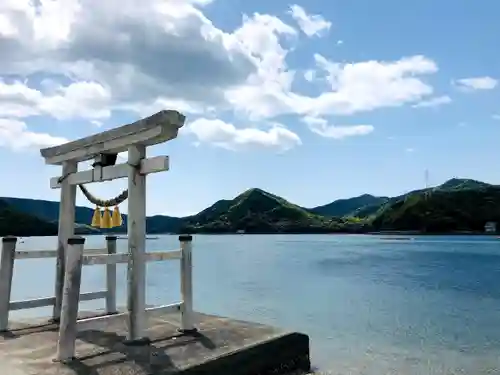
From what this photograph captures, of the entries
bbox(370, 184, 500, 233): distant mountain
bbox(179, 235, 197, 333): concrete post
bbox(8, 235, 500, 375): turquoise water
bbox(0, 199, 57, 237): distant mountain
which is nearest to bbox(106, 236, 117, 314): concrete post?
bbox(179, 235, 197, 333): concrete post

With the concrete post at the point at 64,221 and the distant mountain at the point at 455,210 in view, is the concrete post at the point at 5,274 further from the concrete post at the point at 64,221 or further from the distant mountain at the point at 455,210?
the distant mountain at the point at 455,210

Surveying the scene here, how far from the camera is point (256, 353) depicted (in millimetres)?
8188

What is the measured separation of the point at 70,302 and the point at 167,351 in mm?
1620

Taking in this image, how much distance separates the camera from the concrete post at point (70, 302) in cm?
707

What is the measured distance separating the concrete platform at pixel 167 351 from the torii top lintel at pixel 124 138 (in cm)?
317

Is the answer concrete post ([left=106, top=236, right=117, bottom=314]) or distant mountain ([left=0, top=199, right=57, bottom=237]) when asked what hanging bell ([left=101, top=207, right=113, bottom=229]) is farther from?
distant mountain ([left=0, top=199, right=57, bottom=237])

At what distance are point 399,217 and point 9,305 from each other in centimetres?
17455

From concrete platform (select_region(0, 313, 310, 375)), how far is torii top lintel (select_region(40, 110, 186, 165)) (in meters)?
3.17

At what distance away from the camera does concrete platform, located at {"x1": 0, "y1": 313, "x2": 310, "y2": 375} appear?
6.78 metres

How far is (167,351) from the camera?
7566 mm

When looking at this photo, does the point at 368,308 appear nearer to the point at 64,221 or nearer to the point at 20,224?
the point at 64,221

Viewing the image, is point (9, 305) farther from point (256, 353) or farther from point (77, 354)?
point (256, 353)

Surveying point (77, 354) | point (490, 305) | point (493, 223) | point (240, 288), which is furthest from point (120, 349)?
point (493, 223)

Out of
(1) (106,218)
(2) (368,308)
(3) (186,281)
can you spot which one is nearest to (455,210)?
(2) (368,308)
